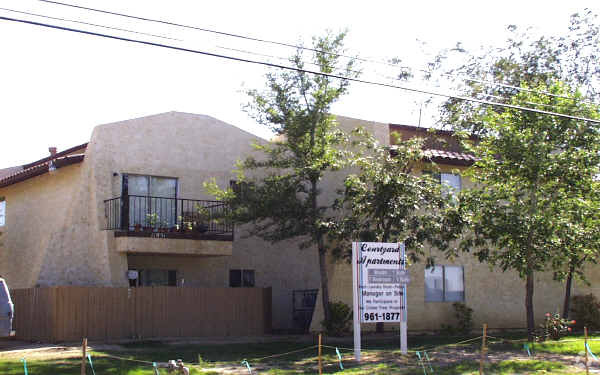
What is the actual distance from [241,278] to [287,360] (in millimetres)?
8159

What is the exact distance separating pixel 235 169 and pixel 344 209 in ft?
13.2

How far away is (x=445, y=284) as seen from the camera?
23.5 metres

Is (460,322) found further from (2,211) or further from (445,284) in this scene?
(2,211)

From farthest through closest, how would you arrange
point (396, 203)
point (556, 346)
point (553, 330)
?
point (553, 330), point (396, 203), point (556, 346)

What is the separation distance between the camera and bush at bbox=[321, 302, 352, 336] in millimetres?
20469

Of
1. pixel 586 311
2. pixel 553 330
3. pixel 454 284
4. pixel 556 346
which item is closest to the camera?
pixel 556 346

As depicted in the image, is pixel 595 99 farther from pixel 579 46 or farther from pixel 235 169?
pixel 235 169

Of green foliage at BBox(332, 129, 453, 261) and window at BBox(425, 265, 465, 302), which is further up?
green foliage at BBox(332, 129, 453, 261)

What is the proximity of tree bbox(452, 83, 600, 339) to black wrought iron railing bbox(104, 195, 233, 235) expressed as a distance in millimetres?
7302

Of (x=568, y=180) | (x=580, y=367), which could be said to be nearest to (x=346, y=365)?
(x=580, y=367)

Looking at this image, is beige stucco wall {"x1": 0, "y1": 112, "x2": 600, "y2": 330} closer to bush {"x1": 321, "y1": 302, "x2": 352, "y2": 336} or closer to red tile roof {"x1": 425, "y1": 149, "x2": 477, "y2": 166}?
red tile roof {"x1": 425, "y1": 149, "x2": 477, "y2": 166}

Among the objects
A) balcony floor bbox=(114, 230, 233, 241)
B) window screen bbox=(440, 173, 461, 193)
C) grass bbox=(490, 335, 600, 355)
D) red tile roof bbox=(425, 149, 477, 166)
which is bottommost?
grass bbox=(490, 335, 600, 355)

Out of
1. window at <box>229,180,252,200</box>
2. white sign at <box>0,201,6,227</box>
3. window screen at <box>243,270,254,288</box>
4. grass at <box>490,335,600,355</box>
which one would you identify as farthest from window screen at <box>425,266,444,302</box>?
→ white sign at <box>0,201,6,227</box>

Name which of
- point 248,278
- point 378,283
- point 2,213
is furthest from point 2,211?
point 378,283
